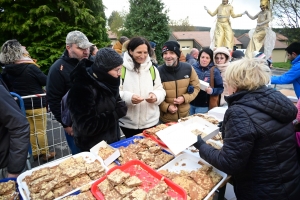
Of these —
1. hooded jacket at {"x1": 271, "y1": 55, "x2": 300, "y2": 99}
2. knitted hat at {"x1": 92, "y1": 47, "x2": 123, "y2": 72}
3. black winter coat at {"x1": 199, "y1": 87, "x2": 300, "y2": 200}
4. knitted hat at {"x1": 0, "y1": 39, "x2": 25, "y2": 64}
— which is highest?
knitted hat at {"x1": 0, "y1": 39, "x2": 25, "y2": 64}

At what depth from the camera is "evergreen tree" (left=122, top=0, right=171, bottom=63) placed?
1579cm

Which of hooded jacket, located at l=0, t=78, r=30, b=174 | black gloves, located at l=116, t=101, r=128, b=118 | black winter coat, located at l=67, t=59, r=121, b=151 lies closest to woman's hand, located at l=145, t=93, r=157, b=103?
black gloves, located at l=116, t=101, r=128, b=118

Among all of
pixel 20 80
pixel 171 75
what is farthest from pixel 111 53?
pixel 20 80

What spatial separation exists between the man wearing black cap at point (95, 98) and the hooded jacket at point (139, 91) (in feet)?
1.53

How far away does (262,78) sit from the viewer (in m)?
1.43

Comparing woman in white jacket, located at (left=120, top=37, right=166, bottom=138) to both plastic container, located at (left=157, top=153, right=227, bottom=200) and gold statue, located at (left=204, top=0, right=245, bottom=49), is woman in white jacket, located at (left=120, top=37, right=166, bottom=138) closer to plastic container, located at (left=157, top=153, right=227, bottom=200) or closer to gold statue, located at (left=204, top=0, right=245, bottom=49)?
plastic container, located at (left=157, top=153, right=227, bottom=200)

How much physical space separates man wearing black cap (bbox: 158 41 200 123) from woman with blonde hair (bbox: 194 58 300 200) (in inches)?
55.0

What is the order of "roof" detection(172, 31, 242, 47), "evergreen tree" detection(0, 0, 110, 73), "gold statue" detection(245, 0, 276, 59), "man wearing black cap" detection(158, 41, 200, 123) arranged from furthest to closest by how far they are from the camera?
1. "roof" detection(172, 31, 242, 47)
2. "evergreen tree" detection(0, 0, 110, 73)
3. "gold statue" detection(245, 0, 276, 59)
4. "man wearing black cap" detection(158, 41, 200, 123)

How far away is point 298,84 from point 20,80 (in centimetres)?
525

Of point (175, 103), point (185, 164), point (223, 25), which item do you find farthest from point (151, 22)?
point (185, 164)

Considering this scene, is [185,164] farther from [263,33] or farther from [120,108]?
[263,33]

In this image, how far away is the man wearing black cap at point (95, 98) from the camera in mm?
1666

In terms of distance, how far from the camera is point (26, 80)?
3158 millimetres

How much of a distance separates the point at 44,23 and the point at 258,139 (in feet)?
32.2
